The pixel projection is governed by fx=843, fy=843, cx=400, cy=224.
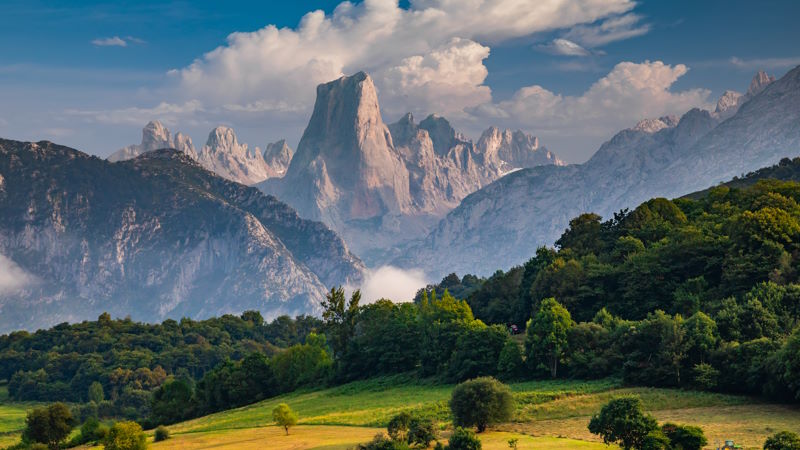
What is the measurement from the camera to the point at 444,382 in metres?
110

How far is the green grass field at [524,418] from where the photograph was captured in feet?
219

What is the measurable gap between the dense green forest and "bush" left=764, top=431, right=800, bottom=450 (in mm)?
22618

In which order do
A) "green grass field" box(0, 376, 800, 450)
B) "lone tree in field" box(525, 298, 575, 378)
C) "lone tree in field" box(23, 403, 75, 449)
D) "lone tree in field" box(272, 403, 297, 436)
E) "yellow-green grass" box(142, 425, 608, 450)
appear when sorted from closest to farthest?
"yellow-green grass" box(142, 425, 608, 450) < "green grass field" box(0, 376, 800, 450) < "lone tree in field" box(272, 403, 297, 436) < "lone tree in field" box(525, 298, 575, 378) < "lone tree in field" box(23, 403, 75, 449)

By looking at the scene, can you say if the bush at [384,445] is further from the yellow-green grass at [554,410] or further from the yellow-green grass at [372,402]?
the yellow-green grass at [372,402]

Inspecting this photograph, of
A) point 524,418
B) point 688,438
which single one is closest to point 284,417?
point 524,418

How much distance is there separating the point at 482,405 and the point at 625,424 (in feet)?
58.0

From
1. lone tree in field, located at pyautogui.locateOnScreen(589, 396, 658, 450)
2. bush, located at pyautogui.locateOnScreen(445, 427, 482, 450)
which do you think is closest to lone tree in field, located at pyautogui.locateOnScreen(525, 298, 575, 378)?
lone tree in field, located at pyautogui.locateOnScreen(589, 396, 658, 450)

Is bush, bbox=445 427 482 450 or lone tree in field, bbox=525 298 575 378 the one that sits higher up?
lone tree in field, bbox=525 298 575 378

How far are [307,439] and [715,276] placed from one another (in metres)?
69.0

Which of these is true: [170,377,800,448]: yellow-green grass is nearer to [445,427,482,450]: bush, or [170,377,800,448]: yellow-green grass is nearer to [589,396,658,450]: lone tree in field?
[589,396,658,450]: lone tree in field

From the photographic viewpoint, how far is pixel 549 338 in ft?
336

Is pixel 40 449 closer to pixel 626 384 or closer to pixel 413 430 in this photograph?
pixel 413 430

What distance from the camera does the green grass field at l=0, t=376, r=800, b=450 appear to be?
66875 mm

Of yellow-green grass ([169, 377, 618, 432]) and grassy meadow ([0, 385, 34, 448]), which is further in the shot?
grassy meadow ([0, 385, 34, 448])
